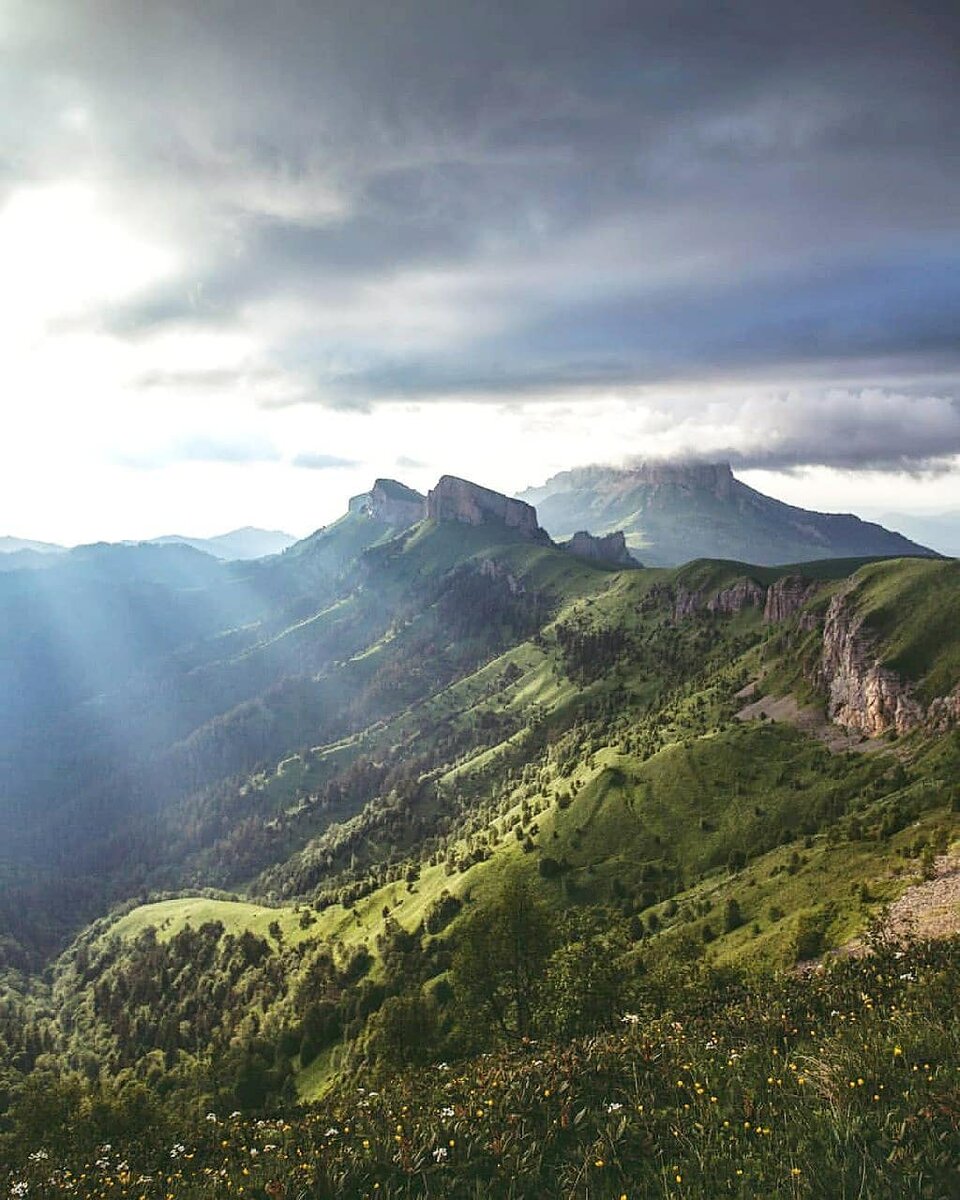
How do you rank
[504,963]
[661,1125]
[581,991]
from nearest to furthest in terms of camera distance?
1. [661,1125]
2. [581,991]
3. [504,963]

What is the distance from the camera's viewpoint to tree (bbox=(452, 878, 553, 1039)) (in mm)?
61969

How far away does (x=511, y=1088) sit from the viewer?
80.7ft

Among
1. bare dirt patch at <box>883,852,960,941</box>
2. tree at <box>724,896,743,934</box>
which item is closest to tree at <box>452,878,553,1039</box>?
bare dirt patch at <box>883,852,960,941</box>

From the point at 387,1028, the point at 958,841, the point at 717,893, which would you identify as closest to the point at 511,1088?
the point at 387,1028

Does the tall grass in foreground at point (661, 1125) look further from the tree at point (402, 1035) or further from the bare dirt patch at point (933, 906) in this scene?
the tree at point (402, 1035)

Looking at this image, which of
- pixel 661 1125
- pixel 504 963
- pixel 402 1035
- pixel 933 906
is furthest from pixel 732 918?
pixel 661 1125

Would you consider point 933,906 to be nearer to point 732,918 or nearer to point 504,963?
point 504,963

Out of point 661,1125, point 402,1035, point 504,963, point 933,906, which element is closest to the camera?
point 661,1125

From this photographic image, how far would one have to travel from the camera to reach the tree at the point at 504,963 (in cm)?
6197

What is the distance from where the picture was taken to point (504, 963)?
63406mm

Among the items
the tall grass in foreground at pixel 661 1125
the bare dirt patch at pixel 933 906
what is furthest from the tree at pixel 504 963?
the tall grass in foreground at pixel 661 1125

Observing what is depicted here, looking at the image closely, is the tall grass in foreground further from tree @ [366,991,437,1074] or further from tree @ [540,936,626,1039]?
tree @ [366,991,437,1074]

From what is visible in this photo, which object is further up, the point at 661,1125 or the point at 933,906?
the point at 661,1125

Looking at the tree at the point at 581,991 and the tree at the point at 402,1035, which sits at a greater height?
the tree at the point at 581,991
